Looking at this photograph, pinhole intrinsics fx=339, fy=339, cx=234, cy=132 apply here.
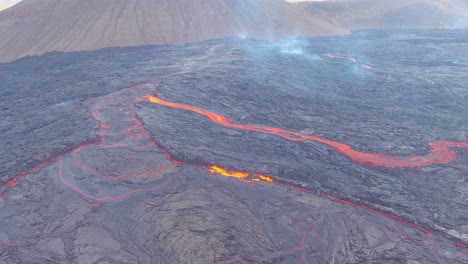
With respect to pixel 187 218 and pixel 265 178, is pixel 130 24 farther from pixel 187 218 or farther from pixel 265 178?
pixel 187 218

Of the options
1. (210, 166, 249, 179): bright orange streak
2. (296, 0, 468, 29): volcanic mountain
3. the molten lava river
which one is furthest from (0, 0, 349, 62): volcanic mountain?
(210, 166, 249, 179): bright orange streak

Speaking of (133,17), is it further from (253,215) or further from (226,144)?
(253,215)

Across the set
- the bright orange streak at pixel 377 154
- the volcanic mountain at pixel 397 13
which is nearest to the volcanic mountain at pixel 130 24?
the volcanic mountain at pixel 397 13

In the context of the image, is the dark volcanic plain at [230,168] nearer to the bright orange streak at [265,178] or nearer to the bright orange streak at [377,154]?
the bright orange streak at [265,178]

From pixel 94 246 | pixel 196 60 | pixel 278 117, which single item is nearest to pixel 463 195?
pixel 278 117

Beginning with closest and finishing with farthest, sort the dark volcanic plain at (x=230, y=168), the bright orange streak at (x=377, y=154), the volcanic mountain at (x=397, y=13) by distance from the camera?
1. the dark volcanic plain at (x=230, y=168)
2. the bright orange streak at (x=377, y=154)
3. the volcanic mountain at (x=397, y=13)

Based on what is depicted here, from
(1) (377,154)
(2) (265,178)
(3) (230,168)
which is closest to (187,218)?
(3) (230,168)
